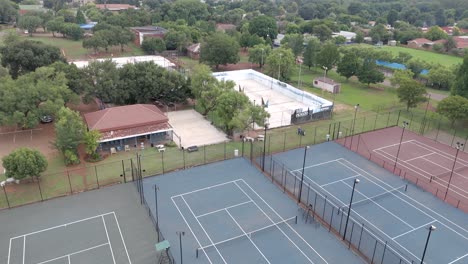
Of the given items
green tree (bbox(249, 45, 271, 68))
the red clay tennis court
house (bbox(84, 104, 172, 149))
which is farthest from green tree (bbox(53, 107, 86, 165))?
green tree (bbox(249, 45, 271, 68))

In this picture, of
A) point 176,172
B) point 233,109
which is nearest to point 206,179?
point 176,172

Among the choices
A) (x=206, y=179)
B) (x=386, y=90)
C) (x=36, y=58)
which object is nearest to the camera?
(x=206, y=179)

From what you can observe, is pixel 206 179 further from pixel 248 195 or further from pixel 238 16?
pixel 238 16

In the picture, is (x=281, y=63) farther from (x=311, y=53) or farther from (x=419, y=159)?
(x=419, y=159)

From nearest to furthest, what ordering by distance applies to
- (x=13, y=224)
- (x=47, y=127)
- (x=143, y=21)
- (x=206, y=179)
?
(x=13, y=224) → (x=206, y=179) → (x=47, y=127) → (x=143, y=21)

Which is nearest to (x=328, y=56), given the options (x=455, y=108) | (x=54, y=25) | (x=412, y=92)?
(x=412, y=92)

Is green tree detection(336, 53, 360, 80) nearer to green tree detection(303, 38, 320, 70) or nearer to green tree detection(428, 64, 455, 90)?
green tree detection(303, 38, 320, 70)

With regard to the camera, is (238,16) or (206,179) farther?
(238,16)

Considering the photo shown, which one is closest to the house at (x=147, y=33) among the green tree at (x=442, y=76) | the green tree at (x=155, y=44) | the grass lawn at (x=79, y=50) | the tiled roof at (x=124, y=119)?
the grass lawn at (x=79, y=50)
